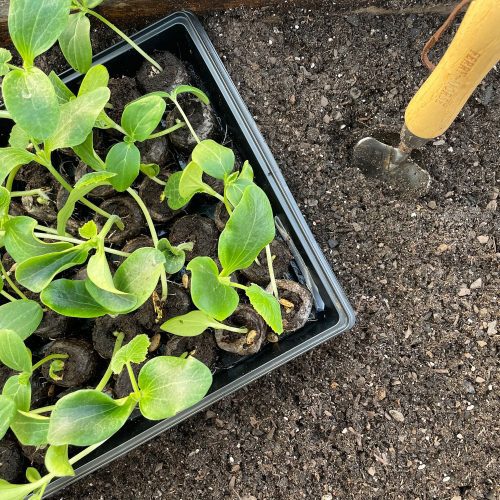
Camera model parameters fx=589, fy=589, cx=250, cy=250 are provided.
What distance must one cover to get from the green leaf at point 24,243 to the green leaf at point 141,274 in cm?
9

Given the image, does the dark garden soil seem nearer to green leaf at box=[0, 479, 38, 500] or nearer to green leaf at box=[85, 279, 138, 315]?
green leaf at box=[0, 479, 38, 500]

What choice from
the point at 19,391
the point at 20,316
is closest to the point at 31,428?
the point at 19,391

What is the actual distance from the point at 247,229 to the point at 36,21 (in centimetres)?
38

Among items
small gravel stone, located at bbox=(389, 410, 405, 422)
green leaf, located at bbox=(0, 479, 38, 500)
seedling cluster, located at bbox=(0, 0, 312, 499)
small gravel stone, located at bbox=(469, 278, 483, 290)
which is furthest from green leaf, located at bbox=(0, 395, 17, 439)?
small gravel stone, located at bbox=(469, 278, 483, 290)

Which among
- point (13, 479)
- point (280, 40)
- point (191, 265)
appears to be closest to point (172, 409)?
point (191, 265)

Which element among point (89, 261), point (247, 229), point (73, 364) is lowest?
point (73, 364)

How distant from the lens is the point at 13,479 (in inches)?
41.3

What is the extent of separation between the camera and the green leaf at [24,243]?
0.81m

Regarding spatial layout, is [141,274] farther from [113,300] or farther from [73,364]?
[73,364]

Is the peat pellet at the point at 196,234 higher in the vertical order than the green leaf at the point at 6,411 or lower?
higher

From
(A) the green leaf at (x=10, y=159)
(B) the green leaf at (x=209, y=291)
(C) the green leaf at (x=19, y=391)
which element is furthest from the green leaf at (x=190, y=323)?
(A) the green leaf at (x=10, y=159)

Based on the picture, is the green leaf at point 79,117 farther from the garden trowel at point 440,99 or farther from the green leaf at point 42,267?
the garden trowel at point 440,99

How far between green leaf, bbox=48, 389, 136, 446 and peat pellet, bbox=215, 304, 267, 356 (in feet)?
0.93

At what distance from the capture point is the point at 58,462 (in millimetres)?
798
